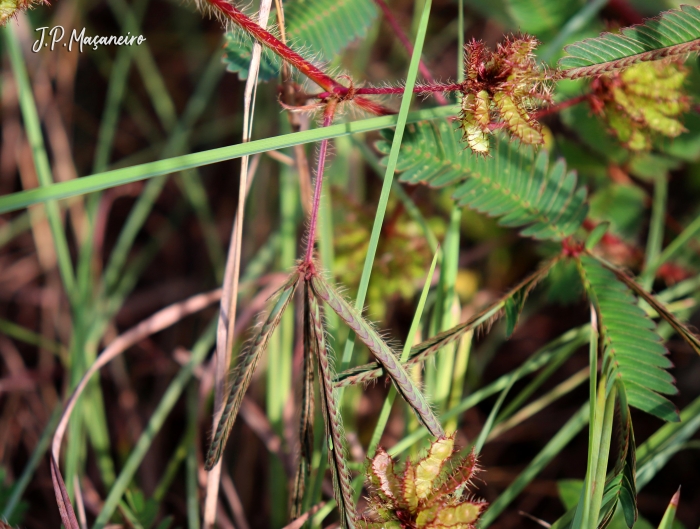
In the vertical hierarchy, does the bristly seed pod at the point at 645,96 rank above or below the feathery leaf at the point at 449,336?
above

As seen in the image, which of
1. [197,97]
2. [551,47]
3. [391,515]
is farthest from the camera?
[197,97]

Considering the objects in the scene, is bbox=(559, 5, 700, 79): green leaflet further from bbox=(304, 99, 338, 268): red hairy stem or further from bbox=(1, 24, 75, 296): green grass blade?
bbox=(1, 24, 75, 296): green grass blade

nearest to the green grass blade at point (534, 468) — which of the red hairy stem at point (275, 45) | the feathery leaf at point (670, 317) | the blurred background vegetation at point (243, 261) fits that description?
the blurred background vegetation at point (243, 261)

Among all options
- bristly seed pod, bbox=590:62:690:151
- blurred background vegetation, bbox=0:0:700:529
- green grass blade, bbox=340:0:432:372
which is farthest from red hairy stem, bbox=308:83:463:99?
bristly seed pod, bbox=590:62:690:151

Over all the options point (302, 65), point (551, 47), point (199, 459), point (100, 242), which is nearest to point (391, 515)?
point (302, 65)

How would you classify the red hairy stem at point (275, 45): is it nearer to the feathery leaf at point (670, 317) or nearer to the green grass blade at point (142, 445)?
the feathery leaf at point (670, 317)

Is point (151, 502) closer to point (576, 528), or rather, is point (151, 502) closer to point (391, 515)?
point (391, 515)
